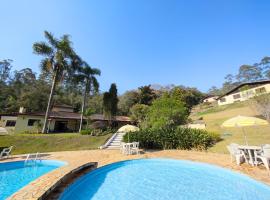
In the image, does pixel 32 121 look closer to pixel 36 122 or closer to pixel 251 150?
pixel 36 122

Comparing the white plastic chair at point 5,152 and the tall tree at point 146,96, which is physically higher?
the tall tree at point 146,96

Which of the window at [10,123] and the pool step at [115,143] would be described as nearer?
the pool step at [115,143]

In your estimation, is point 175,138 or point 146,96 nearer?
point 175,138

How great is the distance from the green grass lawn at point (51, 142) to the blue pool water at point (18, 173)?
17.7 ft

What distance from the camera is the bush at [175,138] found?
14.1m

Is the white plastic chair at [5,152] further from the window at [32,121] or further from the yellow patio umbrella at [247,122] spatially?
the yellow patio umbrella at [247,122]

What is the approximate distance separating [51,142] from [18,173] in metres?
9.17

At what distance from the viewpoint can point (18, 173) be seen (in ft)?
33.2

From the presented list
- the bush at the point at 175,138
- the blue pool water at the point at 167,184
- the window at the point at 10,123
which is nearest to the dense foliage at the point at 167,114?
the bush at the point at 175,138

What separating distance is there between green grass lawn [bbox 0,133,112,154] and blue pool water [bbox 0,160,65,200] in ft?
17.7

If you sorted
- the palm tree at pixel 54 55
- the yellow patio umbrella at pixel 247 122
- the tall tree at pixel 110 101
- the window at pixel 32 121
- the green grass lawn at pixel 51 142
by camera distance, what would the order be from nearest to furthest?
the yellow patio umbrella at pixel 247 122
the green grass lawn at pixel 51 142
the palm tree at pixel 54 55
the tall tree at pixel 110 101
the window at pixel 32 121

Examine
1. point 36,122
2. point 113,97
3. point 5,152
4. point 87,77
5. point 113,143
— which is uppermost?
point 87,77

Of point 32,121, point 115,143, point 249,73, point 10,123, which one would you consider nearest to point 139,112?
point 115,143

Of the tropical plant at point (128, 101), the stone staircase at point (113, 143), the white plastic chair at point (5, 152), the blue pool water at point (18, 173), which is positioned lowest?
the blue pool water at point (18, 173)
